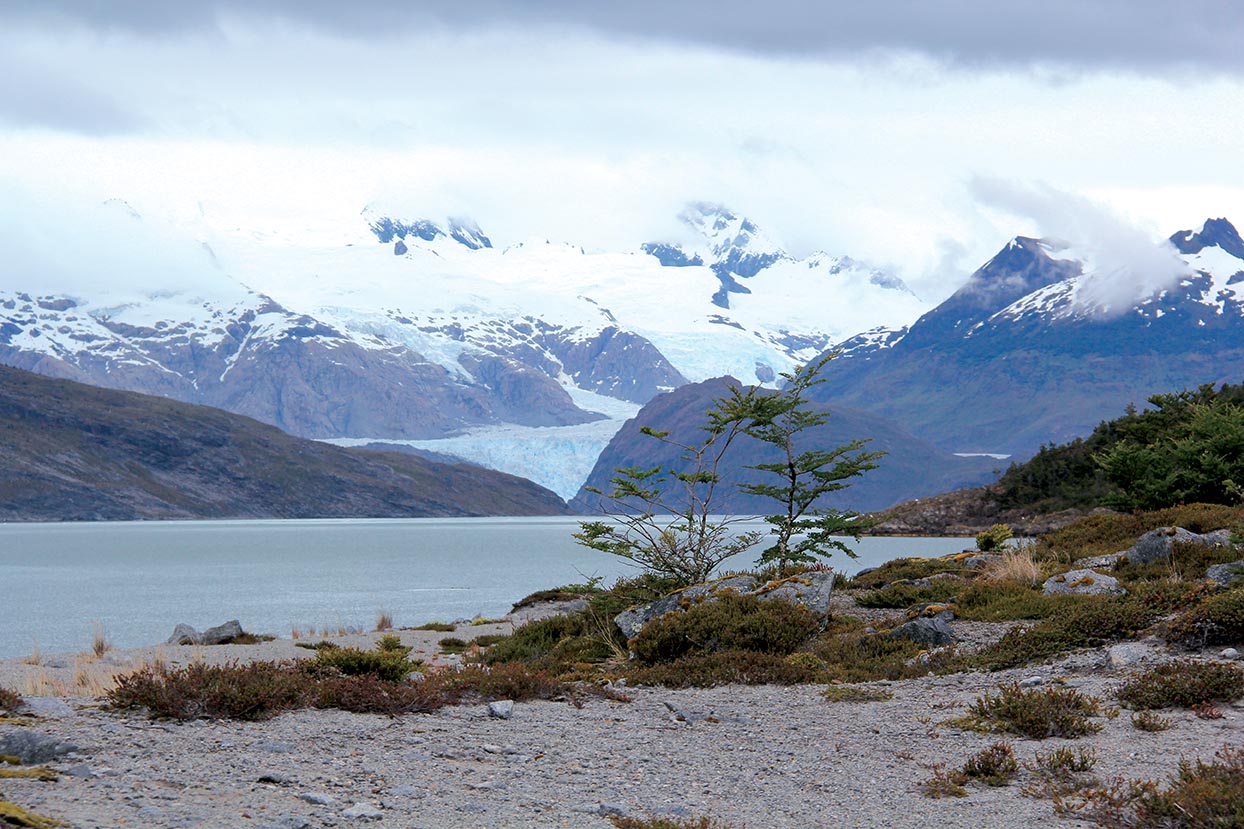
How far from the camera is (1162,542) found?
22047mm

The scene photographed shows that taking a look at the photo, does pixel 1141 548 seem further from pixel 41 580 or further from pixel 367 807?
pixel 41 580

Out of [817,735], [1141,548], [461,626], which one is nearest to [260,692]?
[817,735]

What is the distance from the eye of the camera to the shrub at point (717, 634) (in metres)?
18.5

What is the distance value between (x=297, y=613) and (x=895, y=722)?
42.9m

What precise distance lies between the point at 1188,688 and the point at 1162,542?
9672 mm

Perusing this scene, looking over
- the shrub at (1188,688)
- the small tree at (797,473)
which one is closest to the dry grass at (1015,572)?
the small tree at (797,473)

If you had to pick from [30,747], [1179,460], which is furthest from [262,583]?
[30,747]

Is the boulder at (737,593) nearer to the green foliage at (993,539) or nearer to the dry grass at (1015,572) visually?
the dry grass at (1015,572)

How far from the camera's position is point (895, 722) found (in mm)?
13773

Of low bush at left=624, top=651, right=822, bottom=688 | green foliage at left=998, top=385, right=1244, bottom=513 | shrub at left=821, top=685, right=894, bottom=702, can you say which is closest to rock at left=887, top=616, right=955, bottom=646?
low bush at left=624, top=651, right=822, bottom=688

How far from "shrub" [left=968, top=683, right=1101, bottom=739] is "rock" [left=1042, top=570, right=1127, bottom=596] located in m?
7.19

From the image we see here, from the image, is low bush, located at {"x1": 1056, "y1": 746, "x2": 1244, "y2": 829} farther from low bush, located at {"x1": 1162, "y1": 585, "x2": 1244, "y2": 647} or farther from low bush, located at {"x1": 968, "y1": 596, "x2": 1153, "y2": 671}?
low bush, located at {"x1": 968, "y1": 596, "x2": 1153, "y2": 671}

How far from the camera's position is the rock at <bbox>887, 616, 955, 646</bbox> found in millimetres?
18406

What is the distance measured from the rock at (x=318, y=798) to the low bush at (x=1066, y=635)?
10.4 m
